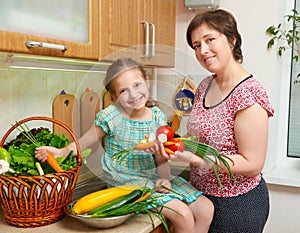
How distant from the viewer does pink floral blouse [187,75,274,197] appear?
1.22m

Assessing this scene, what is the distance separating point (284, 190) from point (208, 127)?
3.09 feet

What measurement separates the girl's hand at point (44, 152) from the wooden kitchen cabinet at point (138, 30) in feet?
1.10

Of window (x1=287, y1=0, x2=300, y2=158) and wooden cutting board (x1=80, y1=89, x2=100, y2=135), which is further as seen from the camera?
window (x1=287, y1=0, x2=300, y2=158)

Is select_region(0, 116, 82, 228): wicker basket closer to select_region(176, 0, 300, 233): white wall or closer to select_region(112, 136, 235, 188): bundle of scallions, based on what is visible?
select_region(112, 136, 235, 188): bundle of scallions

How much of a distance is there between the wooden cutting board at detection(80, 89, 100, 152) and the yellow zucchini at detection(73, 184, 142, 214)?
6.6 inches

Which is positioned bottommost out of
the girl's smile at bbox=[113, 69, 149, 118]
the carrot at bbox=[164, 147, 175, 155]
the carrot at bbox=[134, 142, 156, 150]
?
the carrot at bbox=[164, 147, 175, 155]

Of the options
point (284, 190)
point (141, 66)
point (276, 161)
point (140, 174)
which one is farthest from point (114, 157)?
point (276, 161)

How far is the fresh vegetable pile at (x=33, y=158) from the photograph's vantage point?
3.55 feet

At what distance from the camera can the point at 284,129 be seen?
88.8 inches

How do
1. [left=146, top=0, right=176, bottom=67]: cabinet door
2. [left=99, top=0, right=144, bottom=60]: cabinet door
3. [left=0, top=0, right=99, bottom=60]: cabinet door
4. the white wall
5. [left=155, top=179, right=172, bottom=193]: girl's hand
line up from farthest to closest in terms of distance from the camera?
the white wall, [left=146, top=0, right=176, bottom=67]: cabinet door, [left=99, top=0, right=144, bottom=60]: cabinet door, [left=155, top=179, right=172, bottom=193]: girl's hand, [left=0, top=0, right=99, bottom=60]: cabinet door

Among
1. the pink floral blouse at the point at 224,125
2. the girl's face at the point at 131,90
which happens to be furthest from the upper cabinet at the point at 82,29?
the pink floral blouse at the point at 224,125

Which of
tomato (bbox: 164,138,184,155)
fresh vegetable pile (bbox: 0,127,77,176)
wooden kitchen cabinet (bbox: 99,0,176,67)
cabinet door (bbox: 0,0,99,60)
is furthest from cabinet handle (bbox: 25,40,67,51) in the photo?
tomato (bbox: 164,138,184,155)

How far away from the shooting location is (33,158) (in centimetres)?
114

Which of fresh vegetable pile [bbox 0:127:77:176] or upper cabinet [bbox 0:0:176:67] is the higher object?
upper cabinet [bbox 0:0:176:67]
